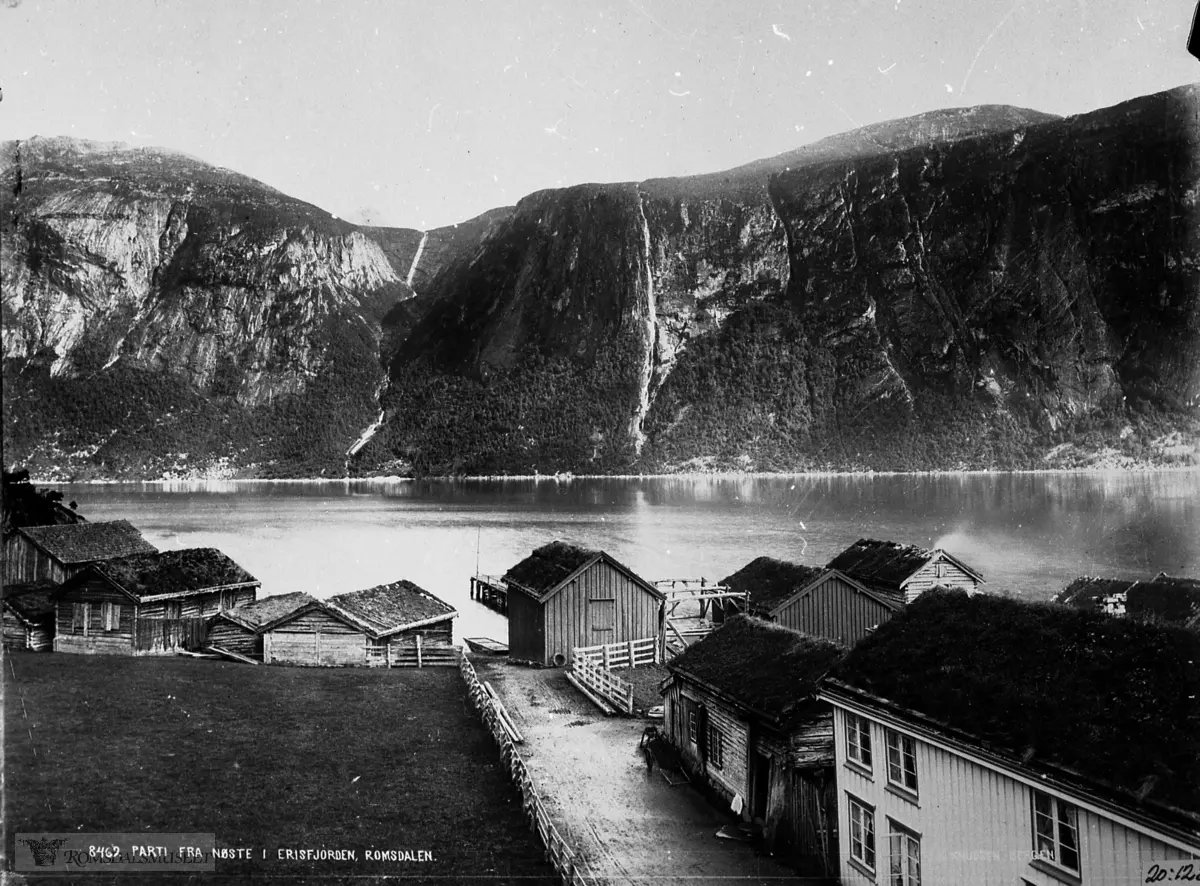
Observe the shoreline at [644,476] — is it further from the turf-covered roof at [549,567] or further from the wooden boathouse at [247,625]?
the wooden boathouse at [247,625]

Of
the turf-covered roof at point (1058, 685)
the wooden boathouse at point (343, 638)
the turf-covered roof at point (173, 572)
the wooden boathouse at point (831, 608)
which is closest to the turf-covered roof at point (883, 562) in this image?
the wooden boathouse at point (831, 608)

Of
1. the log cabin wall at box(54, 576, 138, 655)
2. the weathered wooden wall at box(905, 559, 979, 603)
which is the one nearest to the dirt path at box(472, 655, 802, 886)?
the weathered wooden wall at box(905, 559, 979, 603)

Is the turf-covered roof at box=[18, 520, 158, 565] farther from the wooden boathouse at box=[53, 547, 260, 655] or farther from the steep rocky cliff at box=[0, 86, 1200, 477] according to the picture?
the steep rocky cliff at box=[0, 86, 1200, 477]

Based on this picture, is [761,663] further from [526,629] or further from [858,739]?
[526,629]

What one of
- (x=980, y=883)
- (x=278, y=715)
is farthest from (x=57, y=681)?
(x=980, y=883)

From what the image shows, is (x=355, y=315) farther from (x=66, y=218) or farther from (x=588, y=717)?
(x=588, y=717)

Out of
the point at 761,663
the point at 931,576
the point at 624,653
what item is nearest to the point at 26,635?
the point at 624,653
